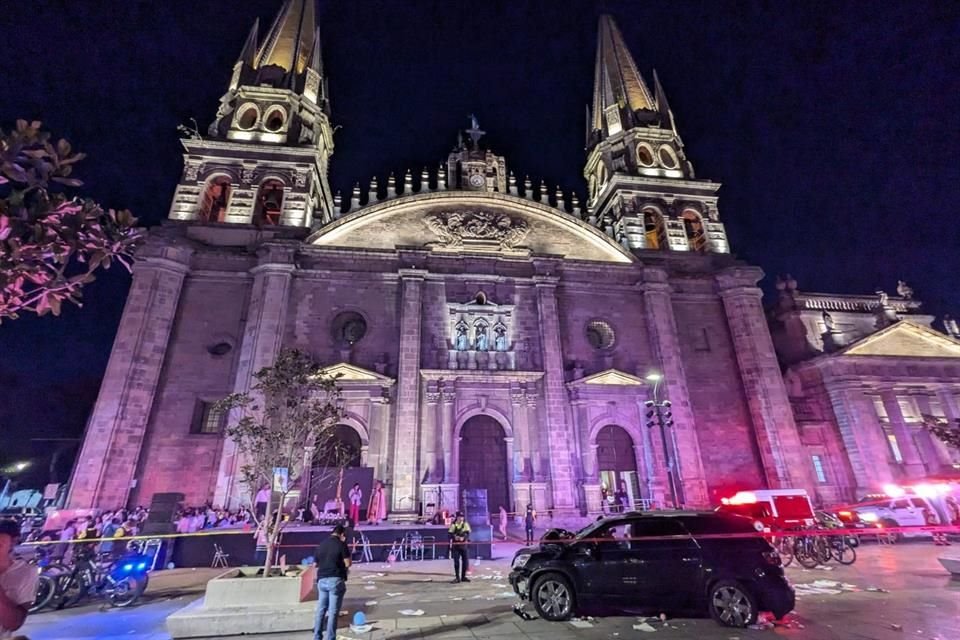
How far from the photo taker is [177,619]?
6.49 meters

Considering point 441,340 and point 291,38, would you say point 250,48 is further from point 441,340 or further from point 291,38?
point 441,340

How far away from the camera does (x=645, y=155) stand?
105 feet

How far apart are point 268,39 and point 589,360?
105 feet

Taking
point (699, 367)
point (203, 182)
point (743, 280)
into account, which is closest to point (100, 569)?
point (203, 182)

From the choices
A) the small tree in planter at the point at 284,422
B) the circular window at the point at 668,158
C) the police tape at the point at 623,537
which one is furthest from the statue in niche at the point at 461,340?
the circular window at the point at 668,158

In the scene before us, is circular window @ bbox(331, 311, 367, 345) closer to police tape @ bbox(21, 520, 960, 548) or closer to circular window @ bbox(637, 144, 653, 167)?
police tape @ bbox(21, 520, 960, 548)

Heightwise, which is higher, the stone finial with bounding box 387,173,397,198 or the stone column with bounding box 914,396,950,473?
the stone finial with bounding box 387,173,397,198

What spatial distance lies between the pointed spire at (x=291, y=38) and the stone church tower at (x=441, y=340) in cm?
419

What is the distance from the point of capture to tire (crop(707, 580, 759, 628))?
21.1 feet

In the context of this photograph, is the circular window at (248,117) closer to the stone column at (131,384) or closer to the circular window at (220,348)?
the stone column at (131,384)

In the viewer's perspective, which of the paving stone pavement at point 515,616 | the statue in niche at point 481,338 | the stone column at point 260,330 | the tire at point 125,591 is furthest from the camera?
the statue in niche at point 481,338

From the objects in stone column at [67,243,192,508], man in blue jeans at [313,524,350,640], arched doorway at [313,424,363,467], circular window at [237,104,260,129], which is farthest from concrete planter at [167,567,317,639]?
circular window at [237,104,260,129]

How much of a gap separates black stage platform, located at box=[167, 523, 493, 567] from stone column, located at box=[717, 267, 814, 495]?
15779 mm

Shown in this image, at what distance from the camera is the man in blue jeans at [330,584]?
5.55m
